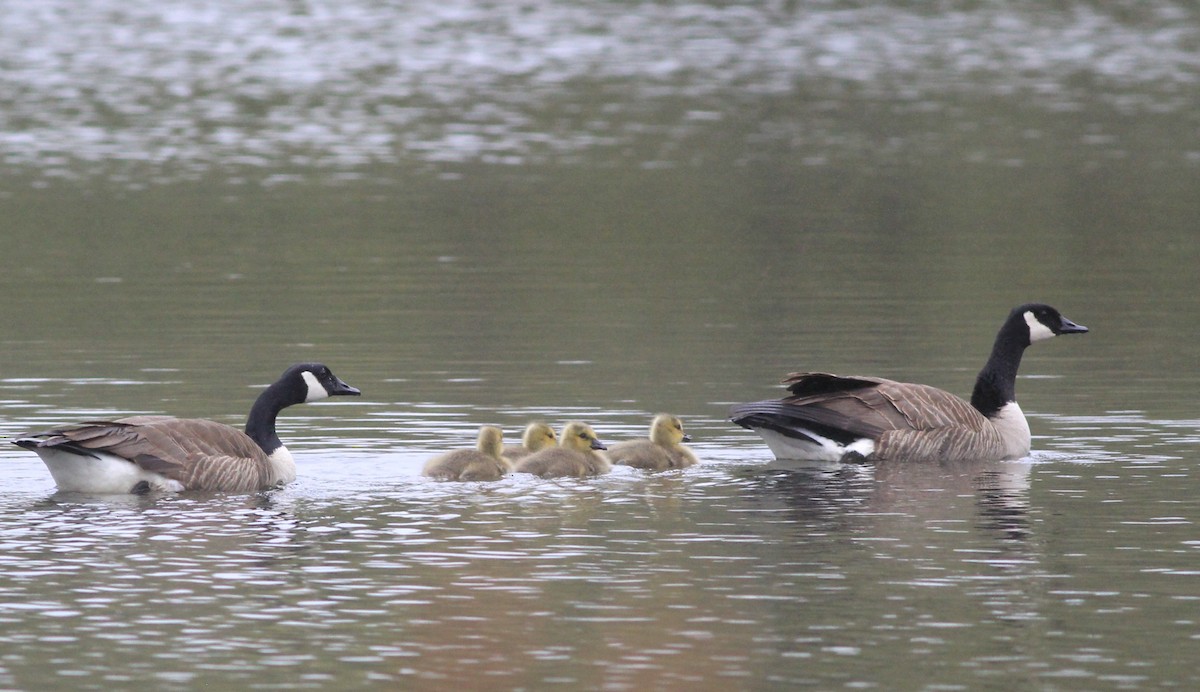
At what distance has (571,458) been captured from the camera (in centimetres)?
1616

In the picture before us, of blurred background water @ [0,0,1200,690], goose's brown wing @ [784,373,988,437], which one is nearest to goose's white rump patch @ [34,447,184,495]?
blurred background water @ [0,0,1200,690]

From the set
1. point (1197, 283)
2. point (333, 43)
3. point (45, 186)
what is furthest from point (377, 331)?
point (333, 43)

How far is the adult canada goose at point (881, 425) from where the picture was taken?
17016 mm

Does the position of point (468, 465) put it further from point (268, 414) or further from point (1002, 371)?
point (1002, 371)

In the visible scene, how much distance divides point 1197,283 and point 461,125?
2604 cm

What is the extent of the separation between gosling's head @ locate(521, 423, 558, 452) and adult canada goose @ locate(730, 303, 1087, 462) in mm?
1542

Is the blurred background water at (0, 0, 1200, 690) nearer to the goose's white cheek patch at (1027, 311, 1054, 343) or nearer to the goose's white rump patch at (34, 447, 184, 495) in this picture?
the goose's white rump patch at (34, 447, 184, 495)

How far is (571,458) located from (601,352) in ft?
22.3

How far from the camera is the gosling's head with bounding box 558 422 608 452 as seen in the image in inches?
648

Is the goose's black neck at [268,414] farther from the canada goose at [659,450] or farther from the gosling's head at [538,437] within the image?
the canada goose at [659,450]

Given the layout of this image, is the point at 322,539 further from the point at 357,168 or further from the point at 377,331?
the point at 357,168

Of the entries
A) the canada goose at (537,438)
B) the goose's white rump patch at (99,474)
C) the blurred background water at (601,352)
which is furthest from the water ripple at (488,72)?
the goose's white rump patch at (99,474)

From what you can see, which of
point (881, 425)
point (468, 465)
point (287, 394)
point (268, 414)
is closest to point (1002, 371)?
point (881, 425)

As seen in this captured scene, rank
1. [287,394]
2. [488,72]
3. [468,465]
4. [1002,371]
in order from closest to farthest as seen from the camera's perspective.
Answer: [468,465]
[287,394]
[1002,371]
[488,72]
